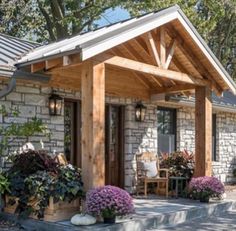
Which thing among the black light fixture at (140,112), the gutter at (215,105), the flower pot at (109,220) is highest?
the gutter at (215,105)

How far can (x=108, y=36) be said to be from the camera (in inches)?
279

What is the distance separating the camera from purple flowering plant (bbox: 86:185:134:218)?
6531 mm

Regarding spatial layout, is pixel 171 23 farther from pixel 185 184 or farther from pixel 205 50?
pixel 185 184

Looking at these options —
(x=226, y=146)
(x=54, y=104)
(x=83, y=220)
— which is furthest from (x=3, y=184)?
(x=226, y=146)

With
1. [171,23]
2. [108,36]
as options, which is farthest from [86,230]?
[171,23]

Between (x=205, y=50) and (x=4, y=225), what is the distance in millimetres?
5329

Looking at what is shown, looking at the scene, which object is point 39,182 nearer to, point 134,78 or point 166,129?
point 134,78

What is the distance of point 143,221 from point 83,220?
3.61 feet

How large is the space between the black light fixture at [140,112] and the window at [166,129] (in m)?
1.01

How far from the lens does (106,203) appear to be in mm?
6523

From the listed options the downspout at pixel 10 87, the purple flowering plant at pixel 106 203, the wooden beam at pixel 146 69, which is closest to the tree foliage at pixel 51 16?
the wooden beam at pixel 146 69

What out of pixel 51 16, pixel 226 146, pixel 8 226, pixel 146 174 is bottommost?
pixel 8 226

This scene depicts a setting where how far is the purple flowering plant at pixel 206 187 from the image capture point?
9.12 m

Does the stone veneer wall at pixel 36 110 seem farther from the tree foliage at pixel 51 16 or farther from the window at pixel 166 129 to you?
the tree foliage at pixel 51 16
